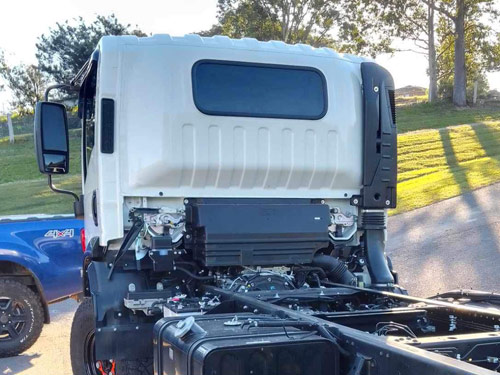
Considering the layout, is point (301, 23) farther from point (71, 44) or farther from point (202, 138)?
point (202, 138)

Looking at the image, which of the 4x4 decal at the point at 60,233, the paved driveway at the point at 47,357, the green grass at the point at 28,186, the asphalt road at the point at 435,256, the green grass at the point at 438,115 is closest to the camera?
the paved driveway at the point at 47,357

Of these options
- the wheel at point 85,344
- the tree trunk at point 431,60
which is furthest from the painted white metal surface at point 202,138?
the tree trunk at point 431,60

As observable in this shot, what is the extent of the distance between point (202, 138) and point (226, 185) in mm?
391

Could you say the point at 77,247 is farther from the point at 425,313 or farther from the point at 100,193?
the point at 425,313

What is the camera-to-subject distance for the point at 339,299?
3975 mm

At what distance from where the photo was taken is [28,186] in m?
22.1

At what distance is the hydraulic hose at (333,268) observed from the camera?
4.72 m

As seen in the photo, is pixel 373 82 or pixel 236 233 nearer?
pixel 236 233

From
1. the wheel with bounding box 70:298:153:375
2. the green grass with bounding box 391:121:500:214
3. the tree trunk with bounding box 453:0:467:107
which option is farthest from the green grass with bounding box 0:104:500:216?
the tree trunk with bounding box 453:0:467:107

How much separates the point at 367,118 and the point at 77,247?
13.0 ft

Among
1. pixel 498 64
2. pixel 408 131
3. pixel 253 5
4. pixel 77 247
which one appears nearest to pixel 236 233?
pixel 77 247

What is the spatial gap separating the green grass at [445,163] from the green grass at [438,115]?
2.39 metres

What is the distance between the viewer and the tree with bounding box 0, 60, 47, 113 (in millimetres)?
43781

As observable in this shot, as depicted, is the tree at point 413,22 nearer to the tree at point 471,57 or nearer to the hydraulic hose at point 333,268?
the tree at point 471,57
